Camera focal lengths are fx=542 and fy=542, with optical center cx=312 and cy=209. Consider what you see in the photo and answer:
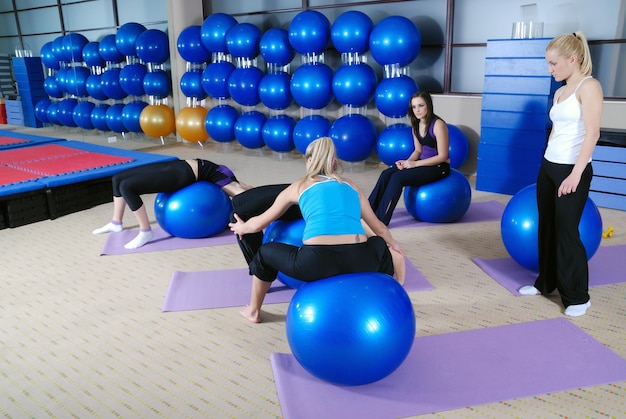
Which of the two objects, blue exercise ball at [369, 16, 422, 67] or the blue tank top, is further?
blue exercise ball at [369, 16, 422, 67]

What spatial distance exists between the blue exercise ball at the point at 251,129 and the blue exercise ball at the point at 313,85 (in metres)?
0.78

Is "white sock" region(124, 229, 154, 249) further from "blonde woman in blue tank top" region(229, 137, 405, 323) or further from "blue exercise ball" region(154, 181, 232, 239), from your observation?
"blonde woman in blue tank top" region(229, 137, 405, 323)

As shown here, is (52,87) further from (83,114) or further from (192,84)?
(192,84)

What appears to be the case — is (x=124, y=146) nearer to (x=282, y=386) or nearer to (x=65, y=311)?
(x=65, y=311)

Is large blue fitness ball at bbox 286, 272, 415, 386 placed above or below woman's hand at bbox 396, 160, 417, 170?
below

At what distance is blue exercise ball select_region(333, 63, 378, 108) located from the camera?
557cm

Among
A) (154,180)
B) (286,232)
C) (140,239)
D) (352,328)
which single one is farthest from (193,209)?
(352,328)

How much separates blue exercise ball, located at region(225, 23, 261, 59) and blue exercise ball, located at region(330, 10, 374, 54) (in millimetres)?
1213

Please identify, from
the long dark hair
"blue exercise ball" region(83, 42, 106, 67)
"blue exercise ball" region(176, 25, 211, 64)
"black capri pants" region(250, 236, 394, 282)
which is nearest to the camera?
"black capri pants" region(250, 236, 394, 282)

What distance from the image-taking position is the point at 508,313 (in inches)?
106

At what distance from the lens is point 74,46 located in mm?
6156

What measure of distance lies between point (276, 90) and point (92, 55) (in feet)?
7.29

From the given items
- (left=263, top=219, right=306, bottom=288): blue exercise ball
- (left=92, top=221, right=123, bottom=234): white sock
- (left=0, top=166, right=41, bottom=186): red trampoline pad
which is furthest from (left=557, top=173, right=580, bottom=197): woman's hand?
(left=0, top=166, right=41, bottom=186): red trampoline pad

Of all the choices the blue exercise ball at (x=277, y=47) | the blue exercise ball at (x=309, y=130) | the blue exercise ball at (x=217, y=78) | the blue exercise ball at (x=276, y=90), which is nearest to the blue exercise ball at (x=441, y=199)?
the blue exercise ball at (x=309, y=130)
